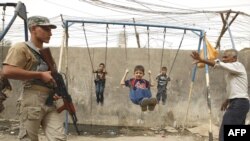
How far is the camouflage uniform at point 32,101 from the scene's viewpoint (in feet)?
10.2

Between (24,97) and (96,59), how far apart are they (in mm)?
5874

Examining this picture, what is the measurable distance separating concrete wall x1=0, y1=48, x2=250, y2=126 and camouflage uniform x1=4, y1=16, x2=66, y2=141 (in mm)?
5650

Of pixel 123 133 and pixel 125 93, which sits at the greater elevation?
pixel 125 93

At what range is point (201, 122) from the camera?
8.88 meters

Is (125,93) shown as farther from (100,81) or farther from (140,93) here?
(140,93)

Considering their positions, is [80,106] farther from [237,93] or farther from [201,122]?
[237,93]

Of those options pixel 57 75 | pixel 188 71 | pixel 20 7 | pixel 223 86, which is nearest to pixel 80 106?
pixel 188 71

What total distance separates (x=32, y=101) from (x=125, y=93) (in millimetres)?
5859

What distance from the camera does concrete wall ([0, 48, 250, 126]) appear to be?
8.90 meters

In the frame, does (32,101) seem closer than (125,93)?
Yes

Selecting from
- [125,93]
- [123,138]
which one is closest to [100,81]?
[125,93]

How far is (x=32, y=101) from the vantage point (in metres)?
3.12
